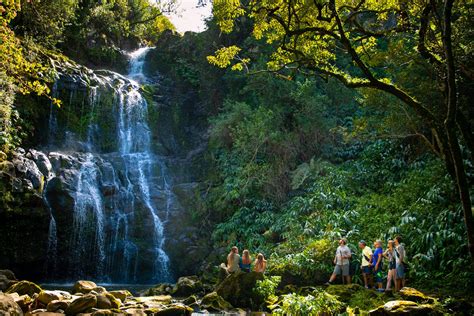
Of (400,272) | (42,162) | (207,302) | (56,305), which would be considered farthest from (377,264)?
(42,162)

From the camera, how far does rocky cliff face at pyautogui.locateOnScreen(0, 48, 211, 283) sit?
15633mm

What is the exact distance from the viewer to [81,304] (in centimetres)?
918

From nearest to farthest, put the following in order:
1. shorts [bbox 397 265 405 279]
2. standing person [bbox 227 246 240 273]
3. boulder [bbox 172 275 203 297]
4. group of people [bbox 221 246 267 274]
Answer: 1. shorts [bbox 397 265 405 279]
2. group of people [bbox 221 246 267 274]
3. standing person [bbox 227 246 240 273]
4. boulder [bbox 172 275 203 297]

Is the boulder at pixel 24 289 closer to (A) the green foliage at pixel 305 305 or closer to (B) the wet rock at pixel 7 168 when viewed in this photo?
(B) the wet rock at pixel 7 168

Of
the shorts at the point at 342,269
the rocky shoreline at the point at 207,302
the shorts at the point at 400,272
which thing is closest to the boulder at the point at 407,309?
the rocky shoreline at the point at 207,302

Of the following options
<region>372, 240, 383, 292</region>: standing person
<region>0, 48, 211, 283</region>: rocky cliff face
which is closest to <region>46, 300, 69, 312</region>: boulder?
<region>0, 48, 211, 283</region>: rocky cliff face

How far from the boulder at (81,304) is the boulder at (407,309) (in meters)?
5.87

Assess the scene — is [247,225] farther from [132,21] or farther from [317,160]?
[132,21]

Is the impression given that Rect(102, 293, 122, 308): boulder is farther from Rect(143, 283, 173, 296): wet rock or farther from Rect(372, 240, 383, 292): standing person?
Rect(372, 240, 383, 292): standing person

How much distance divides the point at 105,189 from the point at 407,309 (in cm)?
1470

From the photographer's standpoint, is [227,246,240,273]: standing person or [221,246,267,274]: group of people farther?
[227,246,240,273]: standing person

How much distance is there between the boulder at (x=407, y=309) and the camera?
7469mm

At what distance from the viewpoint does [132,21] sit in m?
30.8

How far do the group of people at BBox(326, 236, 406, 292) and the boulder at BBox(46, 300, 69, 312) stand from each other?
7.21 metres
